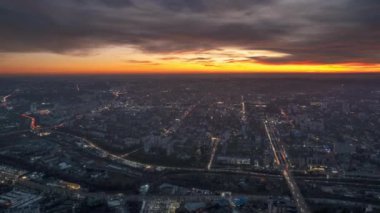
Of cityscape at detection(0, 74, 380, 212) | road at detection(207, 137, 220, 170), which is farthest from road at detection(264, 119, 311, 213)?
road at detection(207, 137, 220, 170)

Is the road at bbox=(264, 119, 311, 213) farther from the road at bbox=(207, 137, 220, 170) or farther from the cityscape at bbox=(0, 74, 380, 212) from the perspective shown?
the road at bbox=(207, 137, 220, 170)

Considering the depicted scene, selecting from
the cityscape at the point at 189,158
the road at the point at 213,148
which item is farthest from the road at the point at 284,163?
the road at the point at 213,148

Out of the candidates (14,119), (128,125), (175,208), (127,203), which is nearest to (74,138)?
(128,125)

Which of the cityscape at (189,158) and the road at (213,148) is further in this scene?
the road at (213,148)

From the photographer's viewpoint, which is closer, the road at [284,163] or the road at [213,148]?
the road at [284,163]

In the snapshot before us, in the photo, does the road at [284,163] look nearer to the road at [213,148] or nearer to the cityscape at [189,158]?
the cityscape at [189,158]

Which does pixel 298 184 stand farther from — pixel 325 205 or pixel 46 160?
pixel 46 160

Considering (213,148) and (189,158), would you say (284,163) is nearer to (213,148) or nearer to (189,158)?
(213,148)
